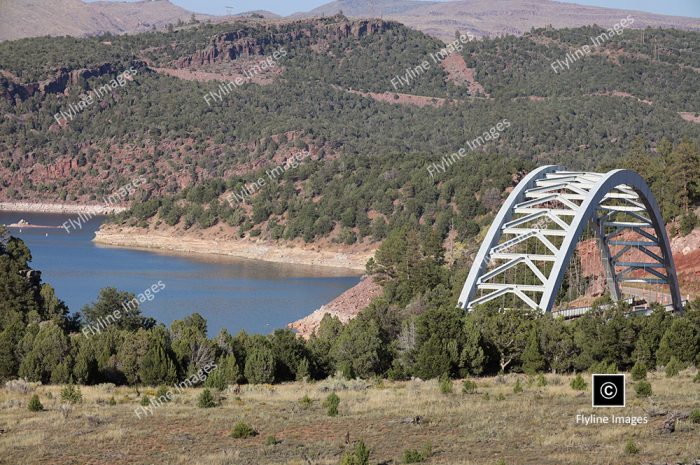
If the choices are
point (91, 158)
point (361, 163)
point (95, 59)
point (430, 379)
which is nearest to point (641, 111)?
point (361, 163)

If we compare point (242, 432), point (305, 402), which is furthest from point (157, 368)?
point (242, 432)

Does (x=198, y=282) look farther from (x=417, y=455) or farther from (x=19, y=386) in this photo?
(x=417, y=455)

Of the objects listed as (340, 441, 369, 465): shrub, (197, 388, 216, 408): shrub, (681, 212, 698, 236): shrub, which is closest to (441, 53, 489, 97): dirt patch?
(681, 212, 698, 236): shrub

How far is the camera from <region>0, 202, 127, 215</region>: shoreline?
125456 mm

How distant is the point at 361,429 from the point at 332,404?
1494mm

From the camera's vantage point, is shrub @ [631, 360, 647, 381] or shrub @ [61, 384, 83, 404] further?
shrub @ [631, 360, 647, 381]

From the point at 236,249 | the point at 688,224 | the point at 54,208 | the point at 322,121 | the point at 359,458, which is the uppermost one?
the point at 322,121

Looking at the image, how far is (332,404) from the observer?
21.0m

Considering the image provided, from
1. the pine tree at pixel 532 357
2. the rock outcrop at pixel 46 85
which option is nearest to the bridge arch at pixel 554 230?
the pine tree at pixel 532 357

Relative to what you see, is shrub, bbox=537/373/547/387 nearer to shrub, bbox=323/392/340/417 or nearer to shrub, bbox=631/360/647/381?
shrub, bbox=631/360/647/381

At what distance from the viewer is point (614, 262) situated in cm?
3622

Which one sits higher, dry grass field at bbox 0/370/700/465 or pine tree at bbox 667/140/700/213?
pine tree at bbox 667/140/700/213

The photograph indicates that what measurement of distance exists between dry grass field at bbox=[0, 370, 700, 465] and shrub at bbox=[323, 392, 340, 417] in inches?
4.6

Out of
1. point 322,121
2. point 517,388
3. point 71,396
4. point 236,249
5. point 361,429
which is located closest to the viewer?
point 361,429
